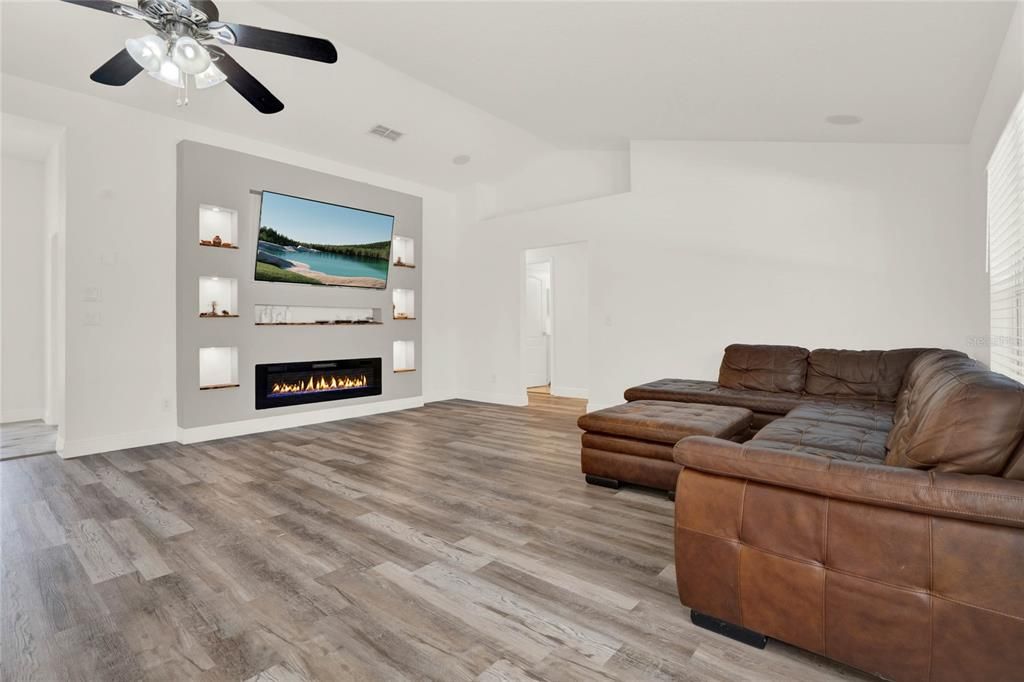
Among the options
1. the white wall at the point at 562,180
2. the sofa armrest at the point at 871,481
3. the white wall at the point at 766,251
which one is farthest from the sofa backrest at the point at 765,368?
the sofa armrest at the point at 871,481

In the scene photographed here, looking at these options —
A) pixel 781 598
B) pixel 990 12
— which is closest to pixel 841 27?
pixel 990 12

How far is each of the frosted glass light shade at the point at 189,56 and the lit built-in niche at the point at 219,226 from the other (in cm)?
257

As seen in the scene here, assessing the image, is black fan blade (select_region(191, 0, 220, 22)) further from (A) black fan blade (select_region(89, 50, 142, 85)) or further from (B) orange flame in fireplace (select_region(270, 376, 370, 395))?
(B) orange flame in fireplace (select_region(270, 376, 370, 395))

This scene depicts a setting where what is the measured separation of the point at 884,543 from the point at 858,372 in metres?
3.13

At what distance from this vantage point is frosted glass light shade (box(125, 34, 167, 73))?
8.27ft

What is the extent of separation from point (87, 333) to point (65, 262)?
619mm

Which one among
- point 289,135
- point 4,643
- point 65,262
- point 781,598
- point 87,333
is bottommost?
point 4,643

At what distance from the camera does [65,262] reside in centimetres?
417

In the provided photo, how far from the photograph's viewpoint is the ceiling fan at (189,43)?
2.37 metres

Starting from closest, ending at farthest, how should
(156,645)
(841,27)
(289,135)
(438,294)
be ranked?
(156,645) → (841,27) → (289,135) → (438,294)

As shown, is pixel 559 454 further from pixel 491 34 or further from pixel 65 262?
pixel 65 262

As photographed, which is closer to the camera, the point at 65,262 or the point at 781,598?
the point at 781,598

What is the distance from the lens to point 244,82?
293 cm

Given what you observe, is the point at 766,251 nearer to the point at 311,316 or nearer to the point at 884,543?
the point at 884,543
